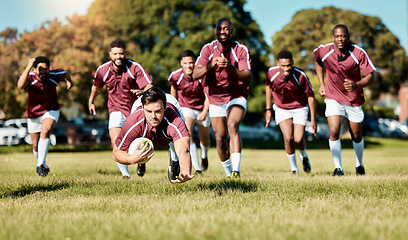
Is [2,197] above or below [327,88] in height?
below

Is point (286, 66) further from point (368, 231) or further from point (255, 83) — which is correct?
point (255, 83)

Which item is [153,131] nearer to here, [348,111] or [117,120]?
[117,120]

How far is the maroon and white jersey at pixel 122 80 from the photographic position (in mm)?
7938

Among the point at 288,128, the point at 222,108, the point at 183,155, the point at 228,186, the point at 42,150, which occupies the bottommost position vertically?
the point at 228,186

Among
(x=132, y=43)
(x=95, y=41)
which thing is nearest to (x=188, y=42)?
(x=132, y=43)

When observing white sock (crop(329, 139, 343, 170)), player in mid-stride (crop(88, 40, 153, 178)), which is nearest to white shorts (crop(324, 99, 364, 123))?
white sock (crop(329, 139, 343, 170))

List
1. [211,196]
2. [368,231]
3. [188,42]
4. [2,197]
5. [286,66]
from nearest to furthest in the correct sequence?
[368,231] → [211,196] → [2,197] → [286,66] → [188,42]

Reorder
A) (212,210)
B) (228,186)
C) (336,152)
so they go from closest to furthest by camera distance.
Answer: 1. (212,210)
2. (228,186)
3. (336,152)

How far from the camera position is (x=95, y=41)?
29.3 m

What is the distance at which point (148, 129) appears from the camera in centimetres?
507

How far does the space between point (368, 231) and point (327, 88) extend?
539 cm

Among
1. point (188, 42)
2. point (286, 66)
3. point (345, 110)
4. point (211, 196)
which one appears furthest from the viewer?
point (188, 42)

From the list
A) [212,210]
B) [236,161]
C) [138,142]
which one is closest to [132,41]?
[236,161]

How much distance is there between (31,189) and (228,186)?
2891mm
